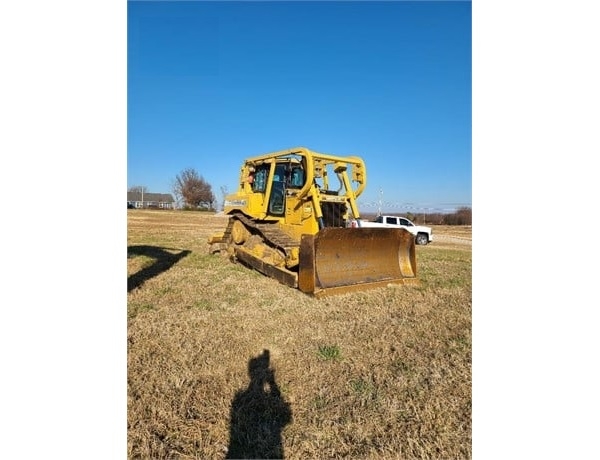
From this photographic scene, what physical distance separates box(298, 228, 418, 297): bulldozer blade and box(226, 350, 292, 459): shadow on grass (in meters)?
2.68

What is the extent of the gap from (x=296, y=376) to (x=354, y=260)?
3416 mm

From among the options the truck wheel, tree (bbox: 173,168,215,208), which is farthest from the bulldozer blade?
tree (bbox: 173,168,215,208)

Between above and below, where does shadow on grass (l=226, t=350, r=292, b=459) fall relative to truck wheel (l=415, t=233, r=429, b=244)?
below

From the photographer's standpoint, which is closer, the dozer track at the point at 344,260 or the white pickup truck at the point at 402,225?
the dozer track at the point at 344,260

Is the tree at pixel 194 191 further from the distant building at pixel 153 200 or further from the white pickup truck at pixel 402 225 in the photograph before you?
the white pickup truck at pixel 402 225

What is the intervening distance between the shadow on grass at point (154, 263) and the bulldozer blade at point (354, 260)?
9.49 ft

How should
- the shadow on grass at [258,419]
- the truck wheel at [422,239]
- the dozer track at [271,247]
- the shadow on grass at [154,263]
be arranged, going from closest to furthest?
1. the shadow on grass at [258,419]
2. the shadow on grass at [154,263]
3. the dozer track at [271,247]
4. the truck wheel at [422,239]

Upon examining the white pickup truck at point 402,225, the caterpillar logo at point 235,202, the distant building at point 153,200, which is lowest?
the white pickup truck at point 402,225

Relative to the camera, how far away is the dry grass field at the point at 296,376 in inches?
89.8

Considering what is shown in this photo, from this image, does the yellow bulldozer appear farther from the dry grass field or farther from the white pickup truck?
the white pickup truck

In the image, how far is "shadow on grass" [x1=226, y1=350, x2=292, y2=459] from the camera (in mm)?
2230

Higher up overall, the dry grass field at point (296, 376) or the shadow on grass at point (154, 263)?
the shadow on grass at point (154, 263)

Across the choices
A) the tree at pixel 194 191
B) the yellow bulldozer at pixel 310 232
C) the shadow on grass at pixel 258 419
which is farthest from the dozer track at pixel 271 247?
the tree at pixel 194 191

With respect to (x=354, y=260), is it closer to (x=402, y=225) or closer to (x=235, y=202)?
(x=235, y=202)
